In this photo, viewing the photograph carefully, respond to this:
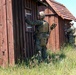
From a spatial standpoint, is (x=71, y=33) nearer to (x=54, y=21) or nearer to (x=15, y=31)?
(x=54, y=21)

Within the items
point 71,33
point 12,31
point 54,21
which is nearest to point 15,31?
point 12,31

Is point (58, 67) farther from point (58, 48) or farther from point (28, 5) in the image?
point (58, 48)

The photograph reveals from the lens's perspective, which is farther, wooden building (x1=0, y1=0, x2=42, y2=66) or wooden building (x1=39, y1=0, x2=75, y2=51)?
wooden building (x1=39, y1=0, x2=75, y2=51)

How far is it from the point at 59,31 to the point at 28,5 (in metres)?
6.56

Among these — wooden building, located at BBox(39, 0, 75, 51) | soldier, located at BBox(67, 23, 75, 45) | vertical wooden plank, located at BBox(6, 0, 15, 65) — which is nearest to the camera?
vertical wooden plank, located at BBox(6, 0, 15, 65)

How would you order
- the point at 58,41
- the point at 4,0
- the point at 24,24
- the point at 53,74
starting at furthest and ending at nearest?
the point at 58,41 → the point at 24,24 → the point at 4,0 → the point at 53,74

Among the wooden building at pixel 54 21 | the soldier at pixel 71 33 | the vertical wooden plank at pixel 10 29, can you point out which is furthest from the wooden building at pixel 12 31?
the soldier at pixel 71 33

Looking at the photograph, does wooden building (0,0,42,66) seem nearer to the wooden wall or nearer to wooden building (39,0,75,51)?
the wooden wall

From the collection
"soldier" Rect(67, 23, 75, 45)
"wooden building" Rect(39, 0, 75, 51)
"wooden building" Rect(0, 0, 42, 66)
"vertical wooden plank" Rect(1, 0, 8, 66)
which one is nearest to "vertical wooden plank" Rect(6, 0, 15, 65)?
"wooden building" Rect(0, 0, 42, 66)

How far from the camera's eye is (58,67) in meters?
9.24

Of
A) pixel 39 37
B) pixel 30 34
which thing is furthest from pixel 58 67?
pixel 30 34

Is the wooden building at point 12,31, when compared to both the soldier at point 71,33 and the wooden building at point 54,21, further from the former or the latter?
the soldier at point 71,33

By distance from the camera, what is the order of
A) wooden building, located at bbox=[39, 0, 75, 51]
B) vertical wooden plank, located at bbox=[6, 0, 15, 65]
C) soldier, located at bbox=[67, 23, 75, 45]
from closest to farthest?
vertical wooden plank, located at bbox=[6, 0, 15, 65], wooden building, located at bbox=[39, 0, 75, 51], soldier, located at bbox=[67, 23, 75, 45]

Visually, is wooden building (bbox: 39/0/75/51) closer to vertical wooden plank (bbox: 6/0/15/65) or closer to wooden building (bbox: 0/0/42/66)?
wooden building (bbox: 0/0/42/66)
